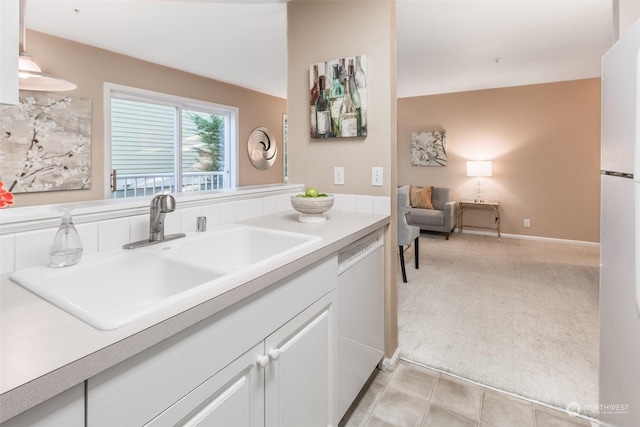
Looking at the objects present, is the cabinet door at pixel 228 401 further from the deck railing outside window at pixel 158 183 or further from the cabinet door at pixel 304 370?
the deck railing outside window at pixel 158 183

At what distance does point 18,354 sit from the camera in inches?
19.8

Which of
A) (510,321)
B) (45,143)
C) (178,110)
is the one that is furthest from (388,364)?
(178,110)

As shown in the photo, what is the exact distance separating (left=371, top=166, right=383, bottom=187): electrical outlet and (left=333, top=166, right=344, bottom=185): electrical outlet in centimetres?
20

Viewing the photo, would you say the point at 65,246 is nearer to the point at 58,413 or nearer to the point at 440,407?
the point at 58,413

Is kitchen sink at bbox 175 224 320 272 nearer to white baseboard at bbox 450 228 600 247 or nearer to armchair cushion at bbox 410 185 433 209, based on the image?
armchair cushion at bbox 410 185 433 209

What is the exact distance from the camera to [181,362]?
0.68m

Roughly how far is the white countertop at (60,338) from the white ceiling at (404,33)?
2.51 meters

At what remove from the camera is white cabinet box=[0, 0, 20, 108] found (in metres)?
0.63

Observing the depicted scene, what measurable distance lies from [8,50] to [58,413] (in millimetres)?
676

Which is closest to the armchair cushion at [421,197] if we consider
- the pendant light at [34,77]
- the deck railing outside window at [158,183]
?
the deck railing outside window at [158,183]

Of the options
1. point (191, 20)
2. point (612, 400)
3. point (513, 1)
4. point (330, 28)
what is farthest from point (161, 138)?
point (612, 400)

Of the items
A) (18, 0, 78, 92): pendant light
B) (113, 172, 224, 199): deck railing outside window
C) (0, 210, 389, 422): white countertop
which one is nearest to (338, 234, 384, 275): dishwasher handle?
(0, 210, 389, 422): white countertop

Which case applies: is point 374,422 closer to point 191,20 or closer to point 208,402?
point 208,402

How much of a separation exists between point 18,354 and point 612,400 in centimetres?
174
